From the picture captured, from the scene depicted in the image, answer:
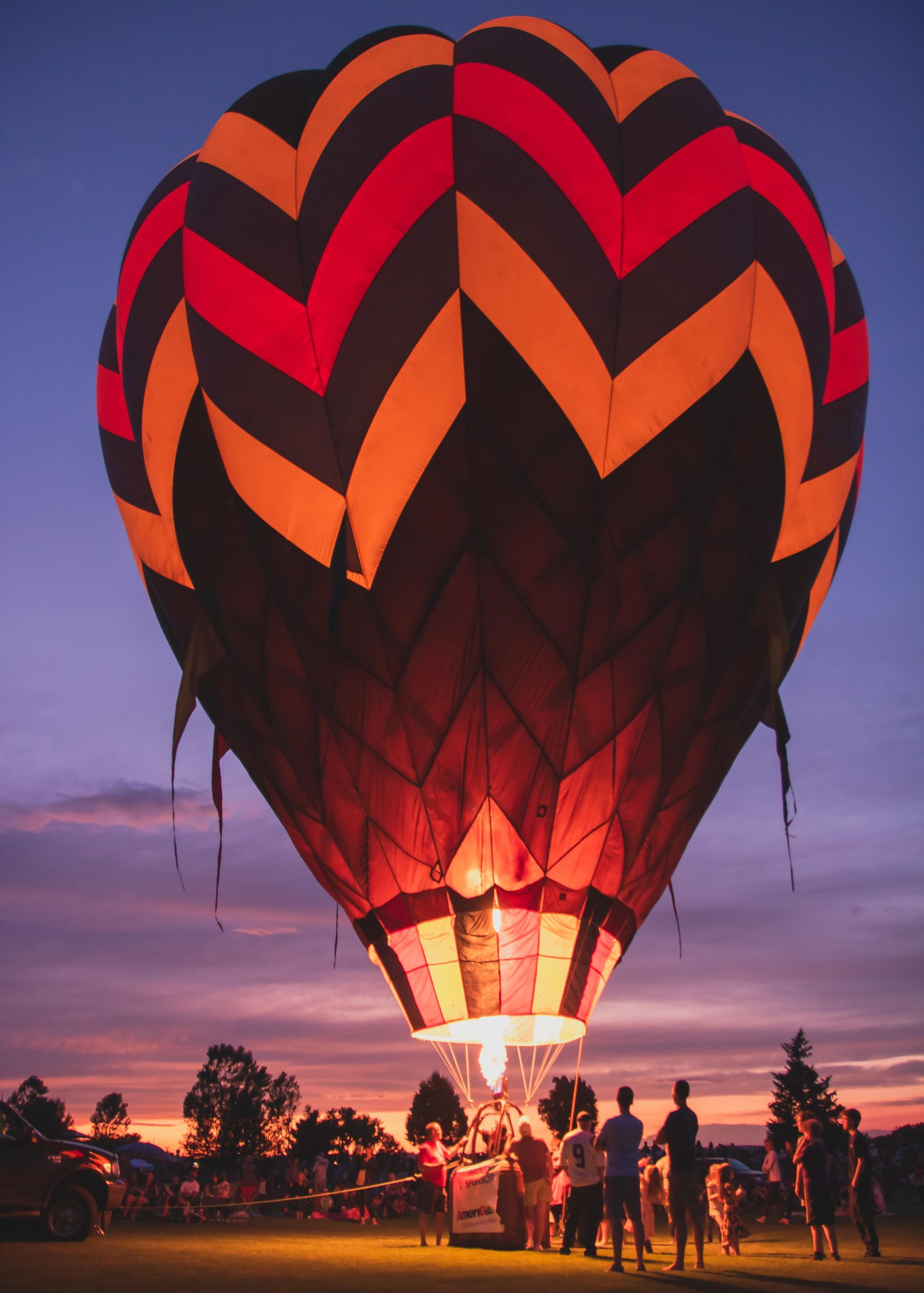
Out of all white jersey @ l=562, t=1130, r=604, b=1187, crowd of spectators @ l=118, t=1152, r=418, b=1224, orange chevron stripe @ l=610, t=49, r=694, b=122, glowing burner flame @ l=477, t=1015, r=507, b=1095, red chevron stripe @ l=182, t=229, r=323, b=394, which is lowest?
crowd of spectators @ l=118, t=1152, r=418, b=1224

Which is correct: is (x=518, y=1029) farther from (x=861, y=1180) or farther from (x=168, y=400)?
(x=168, y=400)

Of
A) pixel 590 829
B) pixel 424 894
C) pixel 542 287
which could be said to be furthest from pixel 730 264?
pixel 424 894

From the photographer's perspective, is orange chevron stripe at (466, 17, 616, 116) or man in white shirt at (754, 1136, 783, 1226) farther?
man in white shirt at (754, 1136, 783, 1226)

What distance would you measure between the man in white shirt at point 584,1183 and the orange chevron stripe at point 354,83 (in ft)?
25.5

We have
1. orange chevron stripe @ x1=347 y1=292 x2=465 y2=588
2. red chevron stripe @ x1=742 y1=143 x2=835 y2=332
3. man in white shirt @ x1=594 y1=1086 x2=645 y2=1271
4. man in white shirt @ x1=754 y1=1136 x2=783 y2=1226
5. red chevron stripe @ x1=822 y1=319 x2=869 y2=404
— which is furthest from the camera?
man in white shirt @ x1=754 y1=1136 x2=783 y2=1226

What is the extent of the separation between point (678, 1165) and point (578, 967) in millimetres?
2289

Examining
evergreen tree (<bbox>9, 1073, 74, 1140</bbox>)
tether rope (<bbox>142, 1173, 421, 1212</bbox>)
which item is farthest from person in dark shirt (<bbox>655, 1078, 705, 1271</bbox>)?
evergreen tree (<bbox>9, 1073, 74, 1140</bbox>)

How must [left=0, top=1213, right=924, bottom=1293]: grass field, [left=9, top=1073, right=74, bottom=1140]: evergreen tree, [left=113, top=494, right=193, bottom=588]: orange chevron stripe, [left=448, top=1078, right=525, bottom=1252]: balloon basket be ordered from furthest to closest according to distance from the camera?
[left=9, top=1073, right=74, bottom=1140]: evergreen tree
[left=113, top=494, right=193, bottom=588]: orange chevron stripe
[left=448, top=1078, right=525, bottom=1252]: balloon basket
[left=0, top=1213, right=924, bottom=1293]: grass field

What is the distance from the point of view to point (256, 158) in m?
9.98

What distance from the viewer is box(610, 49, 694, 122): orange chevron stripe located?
993 cm

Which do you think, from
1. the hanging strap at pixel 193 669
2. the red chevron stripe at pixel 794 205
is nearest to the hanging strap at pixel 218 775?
the hanging strap at pixel 193 669

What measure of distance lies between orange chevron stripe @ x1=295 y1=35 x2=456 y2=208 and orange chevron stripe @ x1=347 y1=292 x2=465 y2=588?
6.07 ft

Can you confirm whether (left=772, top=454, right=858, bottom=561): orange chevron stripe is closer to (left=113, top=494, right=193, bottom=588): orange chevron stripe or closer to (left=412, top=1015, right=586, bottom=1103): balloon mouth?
(left=412, top=1015, right=586, bottom=1103): balloon mouth

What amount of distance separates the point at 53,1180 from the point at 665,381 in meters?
8.21
